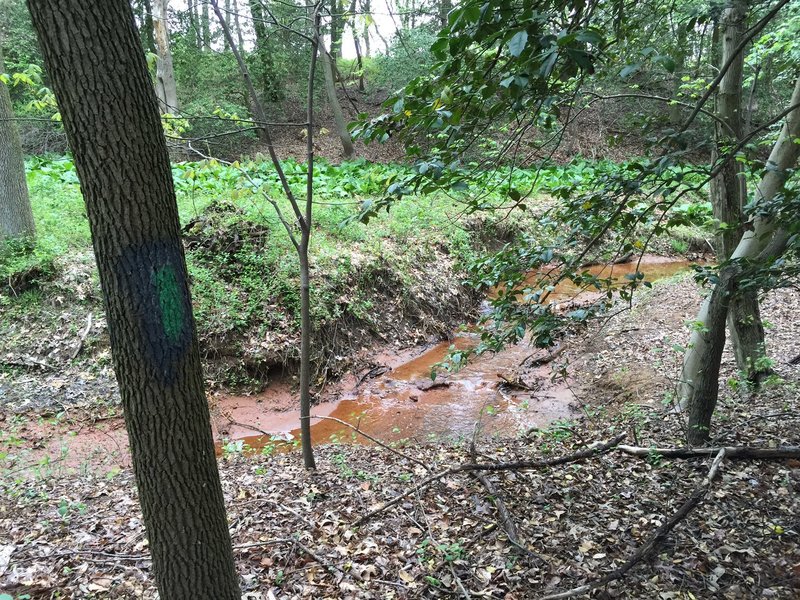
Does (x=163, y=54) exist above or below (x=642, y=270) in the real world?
above

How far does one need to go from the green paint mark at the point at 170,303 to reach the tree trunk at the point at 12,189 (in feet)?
25.5

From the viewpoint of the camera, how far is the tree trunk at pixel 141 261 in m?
1.70

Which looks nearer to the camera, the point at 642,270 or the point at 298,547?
the point at 298,547

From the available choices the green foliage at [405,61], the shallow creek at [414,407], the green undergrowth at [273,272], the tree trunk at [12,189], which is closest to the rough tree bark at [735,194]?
the shallow creek at [414,407]

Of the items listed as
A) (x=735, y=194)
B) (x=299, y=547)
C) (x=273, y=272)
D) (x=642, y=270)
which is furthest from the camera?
(x=642, y=270)

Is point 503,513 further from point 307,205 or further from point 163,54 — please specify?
point 163,54

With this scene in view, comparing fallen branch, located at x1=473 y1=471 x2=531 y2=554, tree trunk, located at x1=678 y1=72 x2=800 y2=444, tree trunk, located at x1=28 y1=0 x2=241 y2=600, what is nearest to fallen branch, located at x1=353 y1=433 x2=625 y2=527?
fallen branch, located at x1=473 y1=471 x2=531 y2=554

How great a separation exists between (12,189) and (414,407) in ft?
22.9

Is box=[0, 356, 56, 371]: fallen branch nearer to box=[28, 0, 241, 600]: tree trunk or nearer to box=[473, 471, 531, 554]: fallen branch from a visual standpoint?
box=[28, 0, 241, 600]: tree trunk

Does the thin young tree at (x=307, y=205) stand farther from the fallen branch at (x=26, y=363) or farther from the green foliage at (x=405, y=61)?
the green foliage at (x=405, y=61)

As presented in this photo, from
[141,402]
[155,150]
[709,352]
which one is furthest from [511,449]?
[155,150]

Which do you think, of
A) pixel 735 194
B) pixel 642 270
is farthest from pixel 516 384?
pixel 642 270

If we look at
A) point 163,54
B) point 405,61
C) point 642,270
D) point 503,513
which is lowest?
point 642,270

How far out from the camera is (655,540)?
3.02 m
